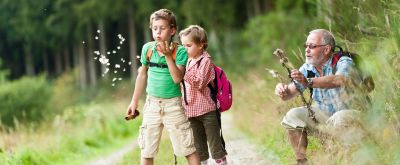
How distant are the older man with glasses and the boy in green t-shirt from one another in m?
0.83

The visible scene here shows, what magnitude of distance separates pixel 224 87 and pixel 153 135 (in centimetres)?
75

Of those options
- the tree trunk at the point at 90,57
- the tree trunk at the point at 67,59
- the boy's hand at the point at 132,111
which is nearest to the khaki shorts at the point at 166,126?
the boy's hand at the point at 132,111

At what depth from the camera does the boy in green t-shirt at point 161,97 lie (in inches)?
278

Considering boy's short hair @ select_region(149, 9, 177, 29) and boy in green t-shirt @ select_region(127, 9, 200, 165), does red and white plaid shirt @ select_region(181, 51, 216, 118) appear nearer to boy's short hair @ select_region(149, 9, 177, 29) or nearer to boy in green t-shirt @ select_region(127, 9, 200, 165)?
boy in green t-shirt @ select_region(127, 9, 200, 165)

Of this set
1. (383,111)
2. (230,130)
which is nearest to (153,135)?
(383,111)

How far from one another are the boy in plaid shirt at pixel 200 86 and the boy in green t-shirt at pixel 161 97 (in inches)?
7.6

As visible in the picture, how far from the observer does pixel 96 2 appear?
49.7 meters

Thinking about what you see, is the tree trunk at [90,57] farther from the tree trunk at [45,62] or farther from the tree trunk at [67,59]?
the tree trunk at [45,62]

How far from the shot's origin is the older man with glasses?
6.53 meters

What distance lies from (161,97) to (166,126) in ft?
0.83

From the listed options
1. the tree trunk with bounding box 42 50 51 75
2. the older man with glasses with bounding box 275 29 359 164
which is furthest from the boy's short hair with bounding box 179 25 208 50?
the tree trunk with bounding box 42 50 51 75

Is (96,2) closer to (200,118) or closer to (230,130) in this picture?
(230,130)

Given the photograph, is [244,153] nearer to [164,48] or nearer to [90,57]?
[164,48]

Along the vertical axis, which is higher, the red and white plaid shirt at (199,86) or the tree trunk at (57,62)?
the red and white plaid shirt at (199,86)
